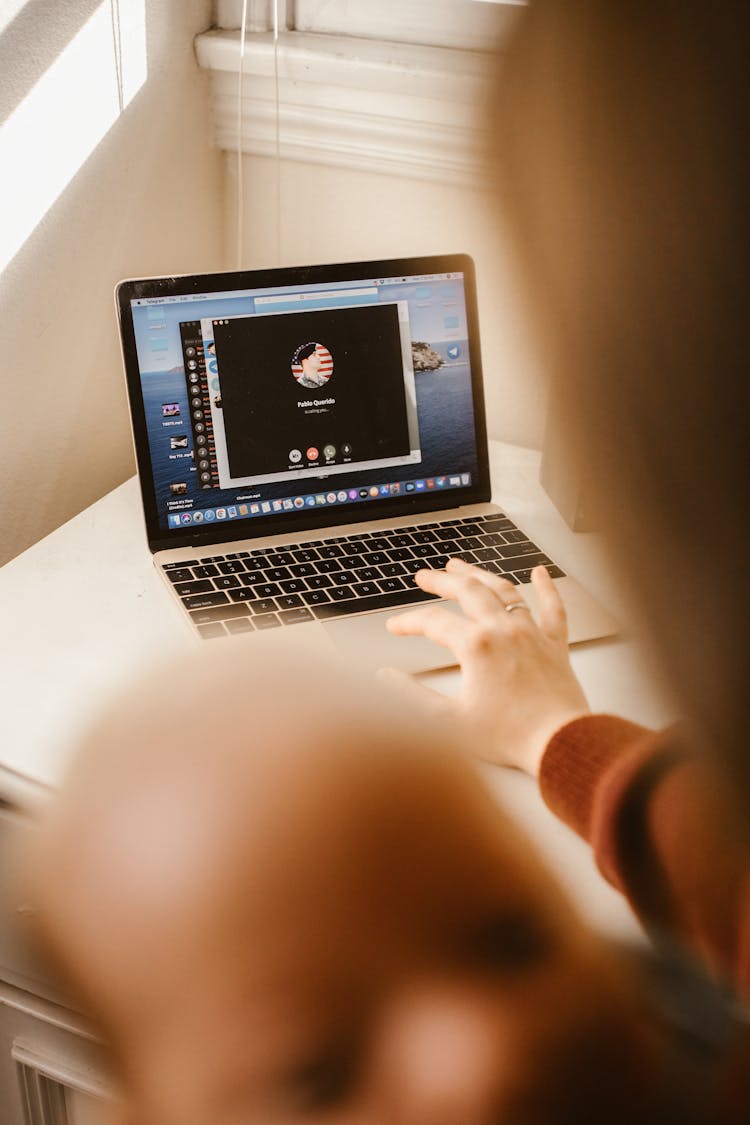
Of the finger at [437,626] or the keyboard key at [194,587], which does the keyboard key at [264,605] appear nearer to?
the keyboard key at [194,587]

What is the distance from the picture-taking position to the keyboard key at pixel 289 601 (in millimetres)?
854

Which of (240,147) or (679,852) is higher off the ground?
(240,147)

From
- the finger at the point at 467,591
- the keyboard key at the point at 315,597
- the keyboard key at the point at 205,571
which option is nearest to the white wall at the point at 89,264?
the keyboard key at the point at 205,571

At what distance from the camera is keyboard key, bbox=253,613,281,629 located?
836 millimetres

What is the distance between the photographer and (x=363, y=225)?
3.85 ft

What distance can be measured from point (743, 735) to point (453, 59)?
0.99 metres

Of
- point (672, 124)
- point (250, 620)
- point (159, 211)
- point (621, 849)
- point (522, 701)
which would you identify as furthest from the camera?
point (159, 211)

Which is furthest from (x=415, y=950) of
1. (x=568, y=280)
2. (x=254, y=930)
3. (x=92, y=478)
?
(x=92, y=478)

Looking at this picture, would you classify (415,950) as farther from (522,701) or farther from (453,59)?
(453,59)

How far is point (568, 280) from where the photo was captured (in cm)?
15

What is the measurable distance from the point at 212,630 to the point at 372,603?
13cm

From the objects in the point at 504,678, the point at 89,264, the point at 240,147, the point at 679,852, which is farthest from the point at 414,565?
the point at 679,852

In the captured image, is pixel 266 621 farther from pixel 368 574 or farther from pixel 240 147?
pixel 240 147

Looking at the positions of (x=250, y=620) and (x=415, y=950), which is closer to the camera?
(x=415, y=950)
